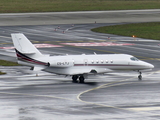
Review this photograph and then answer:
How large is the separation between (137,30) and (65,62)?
183 feet

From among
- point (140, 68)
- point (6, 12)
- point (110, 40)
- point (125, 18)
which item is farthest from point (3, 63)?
point (6, 12)

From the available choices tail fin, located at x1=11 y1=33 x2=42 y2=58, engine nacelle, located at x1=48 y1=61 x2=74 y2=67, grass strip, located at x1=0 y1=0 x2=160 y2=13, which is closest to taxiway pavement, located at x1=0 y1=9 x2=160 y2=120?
engine nacelle, located at x1=48 y1=61 x2=74 y2=67

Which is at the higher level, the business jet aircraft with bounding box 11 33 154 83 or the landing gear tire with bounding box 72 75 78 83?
the business jet aircraft with bounding box 11 33 154 83

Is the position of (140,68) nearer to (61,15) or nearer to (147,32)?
(147,32)

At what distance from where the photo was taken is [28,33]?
100 m

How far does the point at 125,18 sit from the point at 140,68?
246ft

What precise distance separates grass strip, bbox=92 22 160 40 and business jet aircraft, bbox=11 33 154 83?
44043mm

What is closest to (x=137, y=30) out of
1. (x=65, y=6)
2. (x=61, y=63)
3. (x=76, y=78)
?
(x=76, y=78)

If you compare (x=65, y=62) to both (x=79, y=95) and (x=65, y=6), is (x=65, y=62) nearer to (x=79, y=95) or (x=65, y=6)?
(x=79, y=95)

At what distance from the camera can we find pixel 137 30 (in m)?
104

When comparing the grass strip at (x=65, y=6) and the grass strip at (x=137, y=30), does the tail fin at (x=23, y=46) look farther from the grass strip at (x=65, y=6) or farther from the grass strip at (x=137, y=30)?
the grass strip at (x=65, y=6)

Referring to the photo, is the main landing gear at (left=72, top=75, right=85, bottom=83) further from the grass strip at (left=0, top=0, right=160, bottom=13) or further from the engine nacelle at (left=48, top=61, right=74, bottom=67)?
the grass strip at (left=0, top=0, right=160, bottom=13)

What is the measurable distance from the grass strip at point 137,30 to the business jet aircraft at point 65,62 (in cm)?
4404

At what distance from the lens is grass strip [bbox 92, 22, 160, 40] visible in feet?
322
